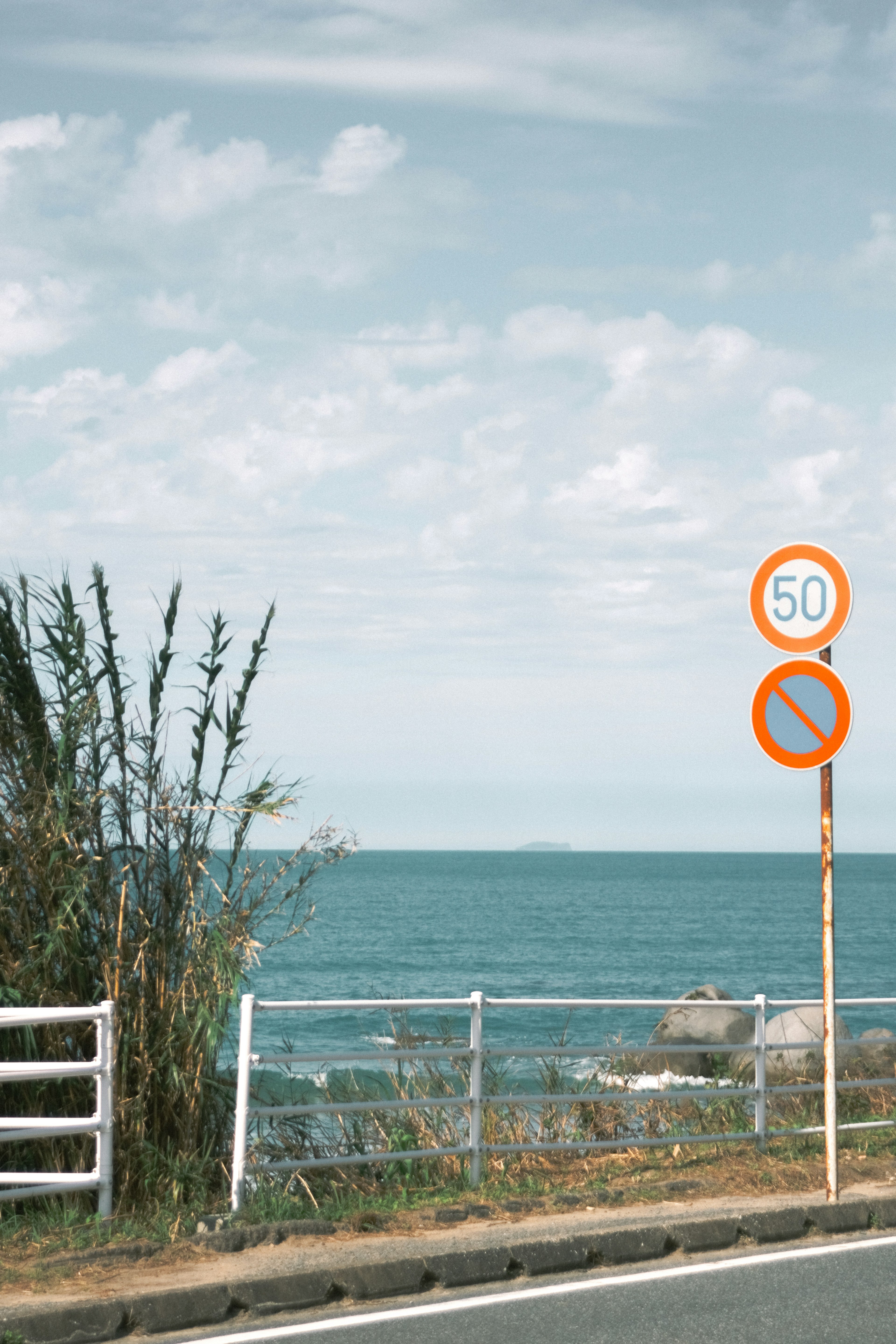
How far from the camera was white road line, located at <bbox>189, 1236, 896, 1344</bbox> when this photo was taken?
5152 millimetres

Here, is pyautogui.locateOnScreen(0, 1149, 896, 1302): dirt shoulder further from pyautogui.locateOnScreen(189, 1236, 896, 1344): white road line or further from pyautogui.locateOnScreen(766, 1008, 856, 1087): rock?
pyautogui.locateOnScreen(766, 1008, 856, 1087): rock

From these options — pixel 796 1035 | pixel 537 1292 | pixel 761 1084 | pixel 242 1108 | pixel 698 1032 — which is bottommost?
pixel 698 1032

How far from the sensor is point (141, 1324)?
16.9 ft

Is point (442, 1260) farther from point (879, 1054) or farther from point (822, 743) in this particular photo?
point (879, 1054)

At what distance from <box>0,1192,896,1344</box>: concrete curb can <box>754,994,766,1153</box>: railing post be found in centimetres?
121

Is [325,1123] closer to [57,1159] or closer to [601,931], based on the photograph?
[57,1159]

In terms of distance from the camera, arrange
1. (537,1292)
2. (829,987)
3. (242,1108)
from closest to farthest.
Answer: (537,1292) < (242,1108) < (829,987)

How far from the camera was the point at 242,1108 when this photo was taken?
21.4ft

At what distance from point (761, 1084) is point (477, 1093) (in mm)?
2148

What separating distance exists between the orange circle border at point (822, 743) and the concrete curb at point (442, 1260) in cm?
235

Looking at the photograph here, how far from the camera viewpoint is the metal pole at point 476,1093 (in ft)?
24.1

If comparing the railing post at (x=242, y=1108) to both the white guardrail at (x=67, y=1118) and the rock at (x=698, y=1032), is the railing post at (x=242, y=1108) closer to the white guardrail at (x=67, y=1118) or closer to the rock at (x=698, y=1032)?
the white guardrail at (x=67, y=1118)

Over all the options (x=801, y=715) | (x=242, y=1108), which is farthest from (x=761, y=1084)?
(x=242, y=1108)

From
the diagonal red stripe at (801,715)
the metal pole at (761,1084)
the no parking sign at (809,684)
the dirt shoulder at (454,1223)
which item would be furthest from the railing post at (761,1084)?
the diagonal red stripe at (801,715)
